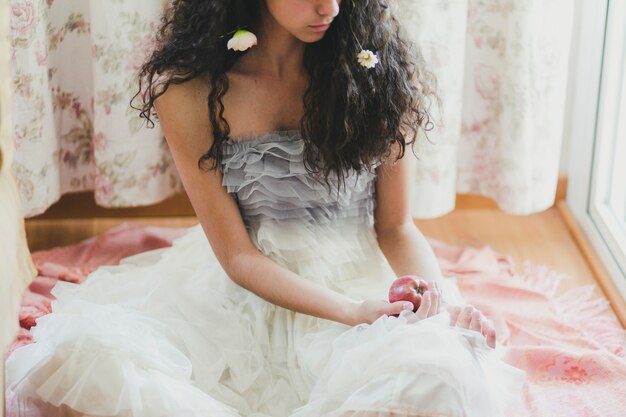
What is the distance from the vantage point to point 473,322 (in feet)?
4.68

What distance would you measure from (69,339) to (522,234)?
1.40 metres

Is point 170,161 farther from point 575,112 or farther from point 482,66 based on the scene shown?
point 575,112

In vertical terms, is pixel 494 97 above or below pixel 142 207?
above

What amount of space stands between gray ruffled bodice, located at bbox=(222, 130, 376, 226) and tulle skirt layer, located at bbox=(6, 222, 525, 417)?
3 centimetres

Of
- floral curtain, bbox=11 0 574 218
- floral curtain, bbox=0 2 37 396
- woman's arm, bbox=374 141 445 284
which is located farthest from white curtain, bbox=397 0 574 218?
floral curtain, bbox=0 2 37 396

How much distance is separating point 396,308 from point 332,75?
39 centimetres

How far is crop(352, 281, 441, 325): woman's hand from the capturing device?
1413 millimetres

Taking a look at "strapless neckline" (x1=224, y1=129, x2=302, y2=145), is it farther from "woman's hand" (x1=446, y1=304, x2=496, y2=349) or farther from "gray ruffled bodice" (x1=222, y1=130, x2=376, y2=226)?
"woman's hand" (x1=446, y1=304, x2=496, y2=349)

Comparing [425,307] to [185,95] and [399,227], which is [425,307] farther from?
[185,95]

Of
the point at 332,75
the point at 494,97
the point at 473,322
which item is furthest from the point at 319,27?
the point at 494,97

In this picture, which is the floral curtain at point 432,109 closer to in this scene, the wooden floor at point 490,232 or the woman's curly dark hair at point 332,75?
the wooden floor at point 490,232

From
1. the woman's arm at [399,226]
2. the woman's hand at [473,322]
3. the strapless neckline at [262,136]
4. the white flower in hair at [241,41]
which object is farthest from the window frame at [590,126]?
the white flower in hair at [241,41]

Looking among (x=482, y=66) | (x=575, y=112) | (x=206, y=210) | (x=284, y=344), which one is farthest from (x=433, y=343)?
(x=575, y=112)

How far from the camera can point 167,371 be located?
140 centimetres
